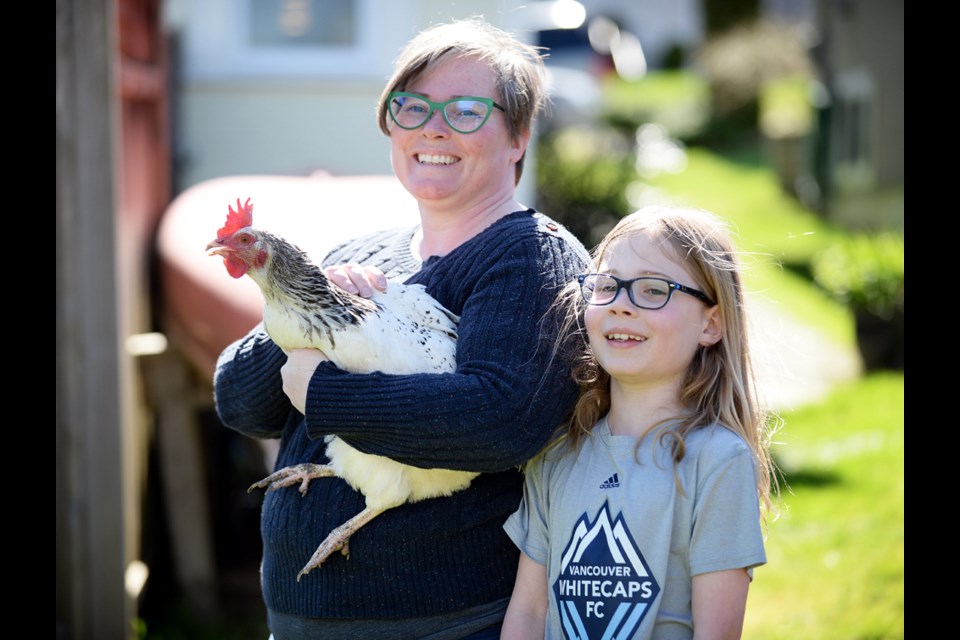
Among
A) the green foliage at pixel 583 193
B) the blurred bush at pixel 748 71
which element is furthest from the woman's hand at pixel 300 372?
the blurred bush at pixel 748 71

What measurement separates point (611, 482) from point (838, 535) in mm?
3702

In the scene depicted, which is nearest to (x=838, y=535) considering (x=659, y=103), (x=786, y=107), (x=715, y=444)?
(x=715, y=444)

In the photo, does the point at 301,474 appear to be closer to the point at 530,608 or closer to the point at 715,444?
the point at 530,608

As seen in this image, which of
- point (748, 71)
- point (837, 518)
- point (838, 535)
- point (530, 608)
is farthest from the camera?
point (748, 71)

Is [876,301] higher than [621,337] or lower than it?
lower

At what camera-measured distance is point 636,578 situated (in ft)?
7.06

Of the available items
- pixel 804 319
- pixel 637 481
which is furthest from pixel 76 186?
pixel 804 319

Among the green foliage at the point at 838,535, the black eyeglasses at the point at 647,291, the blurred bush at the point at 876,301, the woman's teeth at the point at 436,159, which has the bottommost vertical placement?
the green foliage at the point at 838,535

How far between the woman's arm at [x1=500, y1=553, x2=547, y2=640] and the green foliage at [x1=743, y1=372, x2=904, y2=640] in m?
1.02

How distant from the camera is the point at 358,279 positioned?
2.49 metres

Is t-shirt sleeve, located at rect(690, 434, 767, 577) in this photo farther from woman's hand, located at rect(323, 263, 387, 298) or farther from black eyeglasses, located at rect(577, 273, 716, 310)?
woman's hand, located at rect(323, 263, 387, 298)

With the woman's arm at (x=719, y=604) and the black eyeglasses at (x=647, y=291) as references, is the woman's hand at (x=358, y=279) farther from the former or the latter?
the woman's arm at (x=719, y=604)

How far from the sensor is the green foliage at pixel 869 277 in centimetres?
919

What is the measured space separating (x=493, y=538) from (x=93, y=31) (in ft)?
8.81
